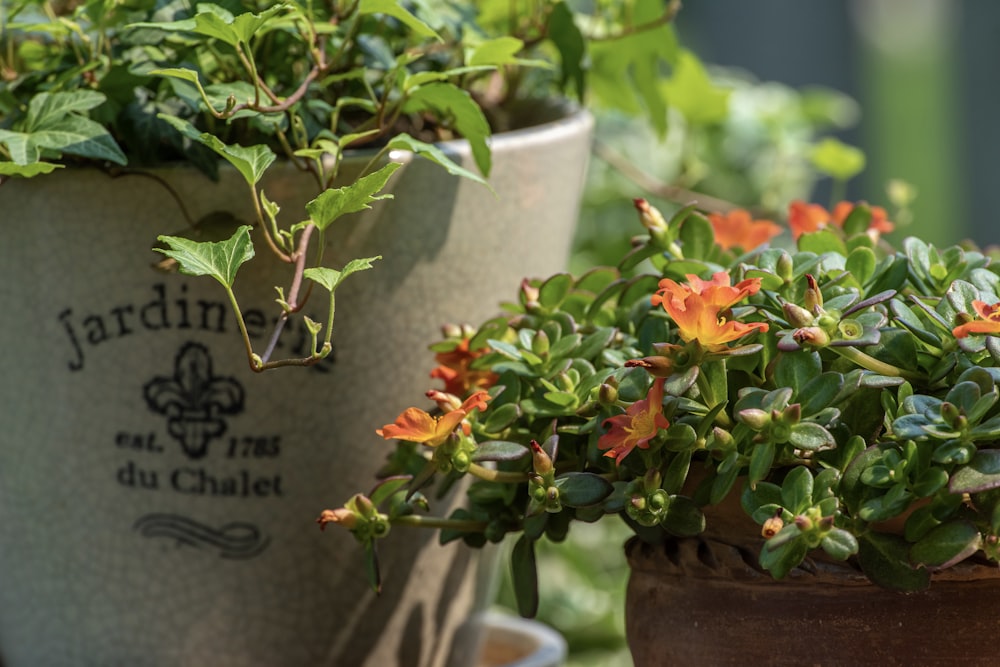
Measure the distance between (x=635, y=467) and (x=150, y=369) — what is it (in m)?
0.27

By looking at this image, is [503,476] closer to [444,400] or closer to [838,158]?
[444,400]

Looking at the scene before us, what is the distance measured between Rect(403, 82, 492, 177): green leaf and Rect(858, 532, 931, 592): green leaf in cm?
26

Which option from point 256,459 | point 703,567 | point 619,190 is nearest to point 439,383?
point 256,459

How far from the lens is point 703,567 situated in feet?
1.58

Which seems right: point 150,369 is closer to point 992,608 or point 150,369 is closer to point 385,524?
point 385,524

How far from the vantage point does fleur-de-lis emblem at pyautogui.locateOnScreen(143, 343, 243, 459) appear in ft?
1.94

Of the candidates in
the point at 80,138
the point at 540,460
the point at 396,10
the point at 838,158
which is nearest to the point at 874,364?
the point at 540,460

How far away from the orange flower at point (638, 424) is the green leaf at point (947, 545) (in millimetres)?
100

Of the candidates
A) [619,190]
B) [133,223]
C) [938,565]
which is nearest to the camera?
[938,565]

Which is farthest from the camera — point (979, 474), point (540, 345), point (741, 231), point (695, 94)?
point (695, 94)

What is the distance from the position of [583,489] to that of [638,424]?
0.12ft

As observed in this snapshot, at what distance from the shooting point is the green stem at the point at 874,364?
17.2 inches

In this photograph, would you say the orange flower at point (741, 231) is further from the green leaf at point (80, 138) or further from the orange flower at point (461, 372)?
the green leaf at point (80, 138)

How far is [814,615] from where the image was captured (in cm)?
46
